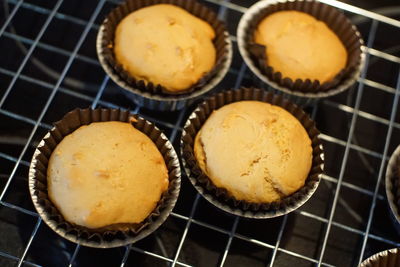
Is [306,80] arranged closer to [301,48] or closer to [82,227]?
[301,48]

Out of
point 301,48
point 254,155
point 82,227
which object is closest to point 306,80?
point 301,48

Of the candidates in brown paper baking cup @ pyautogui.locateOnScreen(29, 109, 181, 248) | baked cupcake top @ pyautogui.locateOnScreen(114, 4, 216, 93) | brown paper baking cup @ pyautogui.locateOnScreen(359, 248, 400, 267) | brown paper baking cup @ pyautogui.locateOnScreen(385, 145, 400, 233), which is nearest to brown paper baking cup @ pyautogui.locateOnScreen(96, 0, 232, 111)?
baked cupcake top @ pyautogui.locateOnScreen(114, 4, 216, 93)

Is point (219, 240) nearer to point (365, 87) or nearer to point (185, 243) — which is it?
point (185, 243)

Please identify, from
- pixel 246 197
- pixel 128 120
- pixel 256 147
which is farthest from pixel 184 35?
pixel 246 197

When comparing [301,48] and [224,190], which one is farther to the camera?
[301,48]

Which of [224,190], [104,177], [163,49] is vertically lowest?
[104,177]

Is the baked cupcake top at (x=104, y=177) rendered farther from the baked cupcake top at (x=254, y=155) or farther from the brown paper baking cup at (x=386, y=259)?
the brown paper baking cup at (x=386, y=259)

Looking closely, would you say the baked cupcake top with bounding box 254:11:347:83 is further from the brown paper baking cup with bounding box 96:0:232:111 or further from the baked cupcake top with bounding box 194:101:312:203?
the baked cupcake top with bounding box 194:101:312:203
